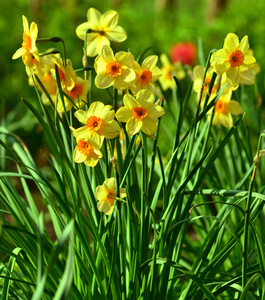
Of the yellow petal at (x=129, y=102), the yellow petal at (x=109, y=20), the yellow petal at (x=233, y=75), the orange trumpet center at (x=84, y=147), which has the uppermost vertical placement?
the yellow petal at (x=109, y=20)

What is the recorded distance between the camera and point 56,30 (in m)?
3.85

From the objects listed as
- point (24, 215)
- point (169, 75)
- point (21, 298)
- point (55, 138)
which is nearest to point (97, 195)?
point (55, 138)

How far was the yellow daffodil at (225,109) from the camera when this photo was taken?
54.2 inches

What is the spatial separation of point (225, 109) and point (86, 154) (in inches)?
20.2

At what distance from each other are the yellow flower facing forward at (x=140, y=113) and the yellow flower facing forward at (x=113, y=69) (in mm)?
55

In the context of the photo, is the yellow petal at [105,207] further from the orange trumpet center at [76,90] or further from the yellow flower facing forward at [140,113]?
the orange trumpet center at [76,90]

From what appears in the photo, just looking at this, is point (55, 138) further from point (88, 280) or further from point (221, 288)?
point (221, 288)

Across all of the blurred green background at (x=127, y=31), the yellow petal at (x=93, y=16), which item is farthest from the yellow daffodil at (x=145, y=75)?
the blurred green background at (x=127, y=31)

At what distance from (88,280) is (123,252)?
0.38 feet

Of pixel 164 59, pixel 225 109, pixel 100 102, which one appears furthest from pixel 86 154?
pixel 164 59

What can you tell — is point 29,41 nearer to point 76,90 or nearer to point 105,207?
point 76,90

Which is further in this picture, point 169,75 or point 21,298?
point 169,75

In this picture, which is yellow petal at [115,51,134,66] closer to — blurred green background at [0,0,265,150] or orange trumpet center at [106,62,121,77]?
orange trumpet center at [106,62,121,77]

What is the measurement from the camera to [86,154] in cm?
108
